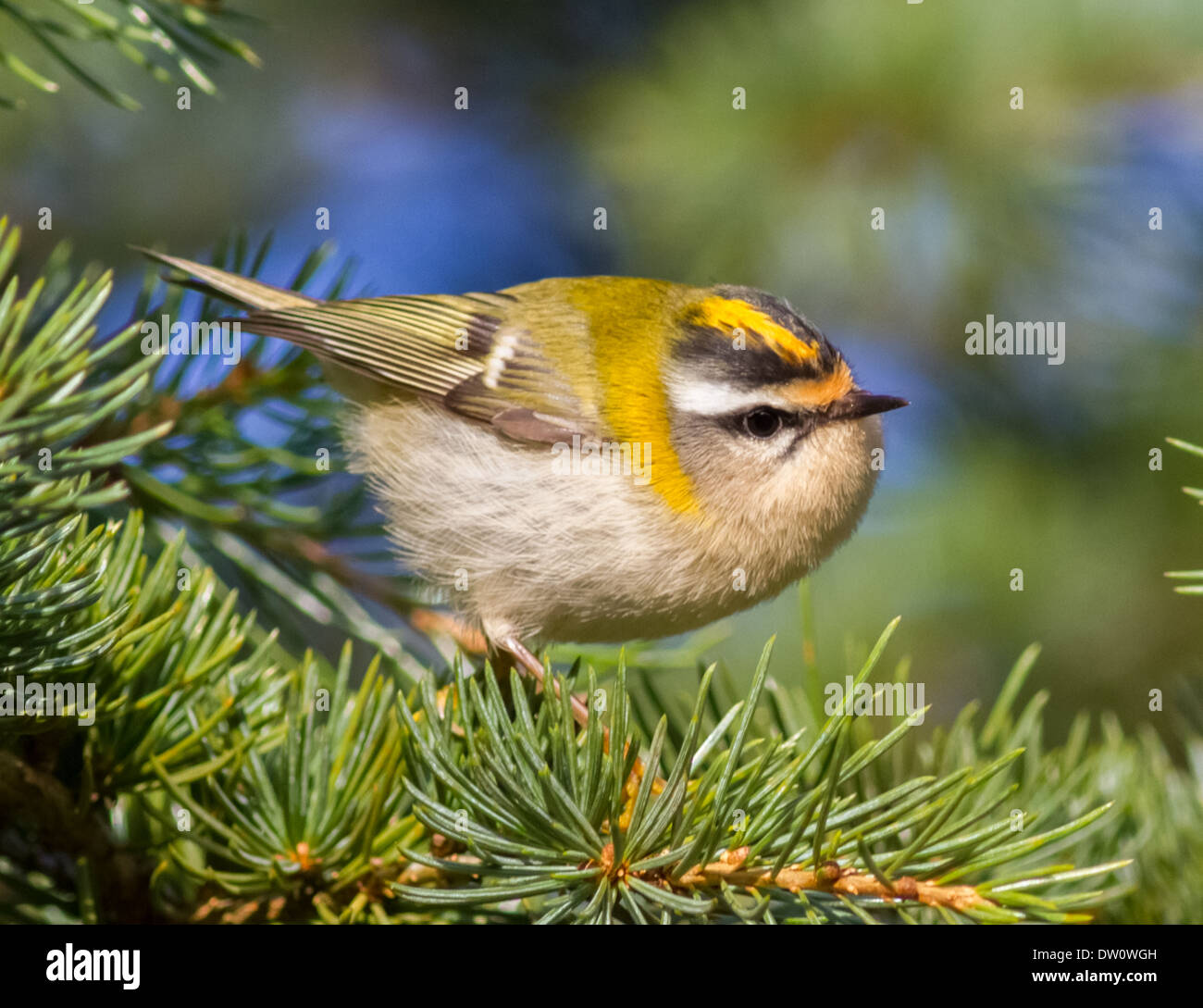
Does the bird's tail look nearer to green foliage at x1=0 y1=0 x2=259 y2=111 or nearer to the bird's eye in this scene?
green foliage at x1=0 y1=0 x2=259 y2=111

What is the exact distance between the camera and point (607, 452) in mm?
1265

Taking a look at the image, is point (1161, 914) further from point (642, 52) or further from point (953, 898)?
point (642, 52)

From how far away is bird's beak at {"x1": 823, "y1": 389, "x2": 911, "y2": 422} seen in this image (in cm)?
121

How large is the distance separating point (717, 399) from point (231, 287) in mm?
562

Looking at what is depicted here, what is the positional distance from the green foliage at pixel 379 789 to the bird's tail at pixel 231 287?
0.30 metres

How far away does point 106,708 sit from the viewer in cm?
83

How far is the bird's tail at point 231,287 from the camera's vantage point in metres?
1.20

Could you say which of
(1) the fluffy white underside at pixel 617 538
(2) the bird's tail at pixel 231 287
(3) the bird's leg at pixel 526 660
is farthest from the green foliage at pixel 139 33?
(3) the bird's leg at pixel 526 660

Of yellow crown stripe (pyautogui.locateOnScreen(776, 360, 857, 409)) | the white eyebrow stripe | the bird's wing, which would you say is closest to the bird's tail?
the bird's wing

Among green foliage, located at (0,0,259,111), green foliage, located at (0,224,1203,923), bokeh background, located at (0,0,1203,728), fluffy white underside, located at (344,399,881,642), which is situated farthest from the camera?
bokeh background, located at (0,0,1203,728)

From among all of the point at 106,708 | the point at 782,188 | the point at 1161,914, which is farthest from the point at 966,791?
the point at 782,188

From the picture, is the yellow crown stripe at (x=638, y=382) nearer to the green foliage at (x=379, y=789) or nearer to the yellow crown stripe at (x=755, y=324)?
the yellow crown stripe at (x=755, y=324)

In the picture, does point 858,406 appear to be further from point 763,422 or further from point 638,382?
point 638,382
